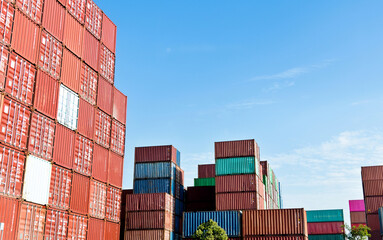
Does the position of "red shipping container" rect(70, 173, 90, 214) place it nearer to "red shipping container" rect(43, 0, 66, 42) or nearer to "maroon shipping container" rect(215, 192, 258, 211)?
"red shipping container" rect(43, 0, 66, 42)

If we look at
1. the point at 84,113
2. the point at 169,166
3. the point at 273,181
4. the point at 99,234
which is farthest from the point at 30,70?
the point at 273,181

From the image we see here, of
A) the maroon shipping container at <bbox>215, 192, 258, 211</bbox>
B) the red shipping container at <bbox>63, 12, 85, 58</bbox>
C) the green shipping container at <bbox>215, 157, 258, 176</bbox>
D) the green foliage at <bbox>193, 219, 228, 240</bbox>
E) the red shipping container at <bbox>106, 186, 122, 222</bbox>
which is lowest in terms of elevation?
the green foliage at <bbox>193, 219, 228, 240</bbox>

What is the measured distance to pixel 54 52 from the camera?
25641 millimetres

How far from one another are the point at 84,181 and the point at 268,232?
1942 cm

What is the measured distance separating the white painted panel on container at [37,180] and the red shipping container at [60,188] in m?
→ 0.50

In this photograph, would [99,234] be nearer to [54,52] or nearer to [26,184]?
[26,184]

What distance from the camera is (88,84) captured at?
29.7m

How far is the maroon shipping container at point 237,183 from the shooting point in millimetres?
44594

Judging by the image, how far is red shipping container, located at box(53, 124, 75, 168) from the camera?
25.0 metres

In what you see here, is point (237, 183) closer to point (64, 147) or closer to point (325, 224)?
point (64, 147)

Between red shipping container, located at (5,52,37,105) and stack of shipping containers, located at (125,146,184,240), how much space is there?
25.2m

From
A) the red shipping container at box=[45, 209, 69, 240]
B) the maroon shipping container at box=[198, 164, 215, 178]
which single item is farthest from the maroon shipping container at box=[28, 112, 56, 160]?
the maroon shipping container at box=[198, 164, 215, 178]

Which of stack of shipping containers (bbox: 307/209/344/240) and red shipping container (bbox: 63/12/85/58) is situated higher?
red shipping container (bbox: 63/12/85/58)

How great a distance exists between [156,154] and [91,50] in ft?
74.6
